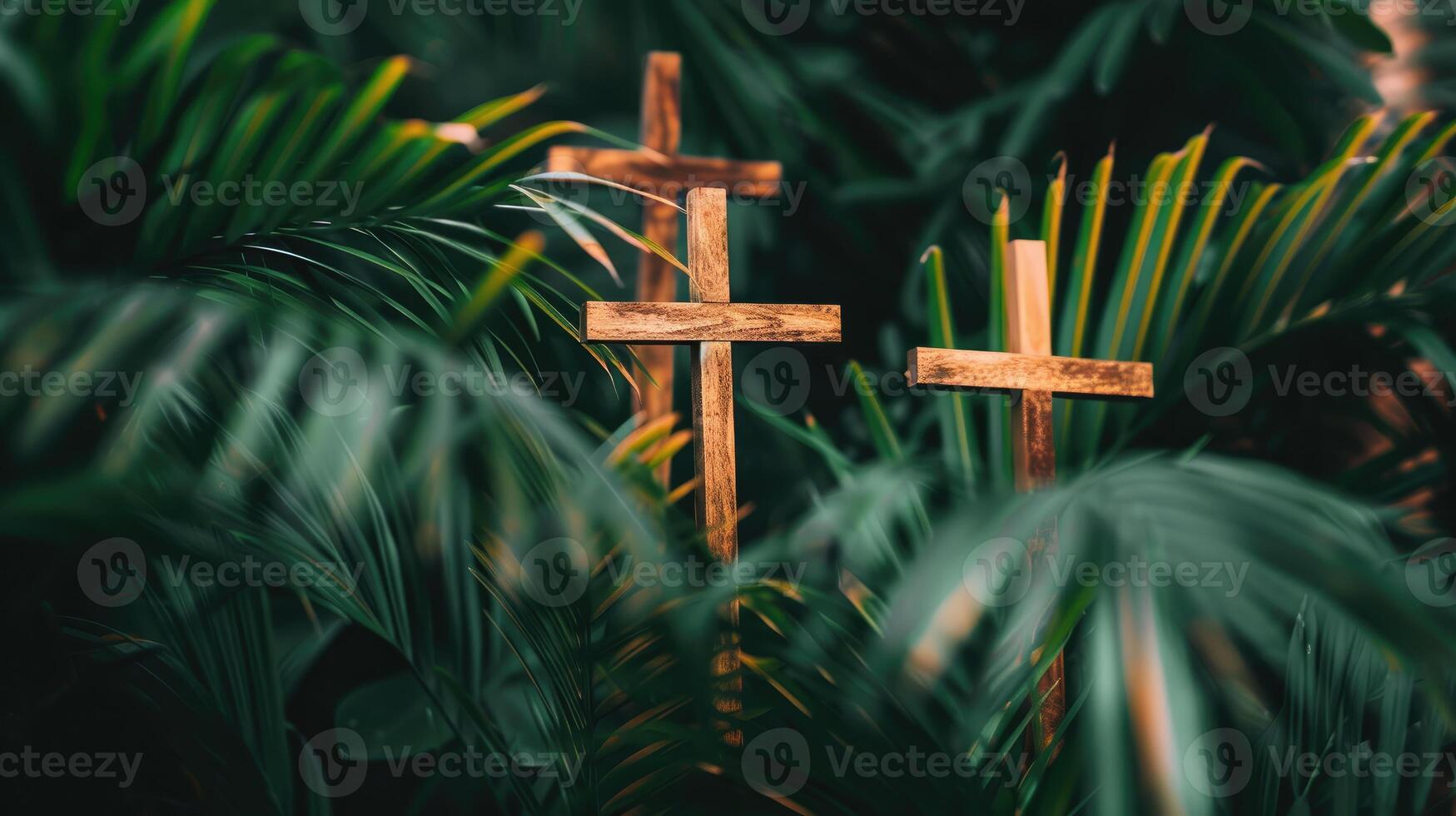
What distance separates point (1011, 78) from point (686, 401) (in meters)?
0.87

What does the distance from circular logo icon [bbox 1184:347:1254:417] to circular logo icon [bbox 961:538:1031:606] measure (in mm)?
481

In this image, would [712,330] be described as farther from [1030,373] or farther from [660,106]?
[660,106]

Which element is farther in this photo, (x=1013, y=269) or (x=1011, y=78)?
(x=1011, y=78)

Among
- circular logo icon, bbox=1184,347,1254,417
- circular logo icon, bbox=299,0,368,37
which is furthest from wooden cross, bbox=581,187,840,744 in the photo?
circular logo icon, bbox=299,0,368,37

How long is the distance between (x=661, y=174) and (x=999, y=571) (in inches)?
26.9

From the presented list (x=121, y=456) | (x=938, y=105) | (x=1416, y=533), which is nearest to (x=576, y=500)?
(x=121, y=456)

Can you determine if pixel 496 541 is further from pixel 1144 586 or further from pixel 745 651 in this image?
pixel 1144 586

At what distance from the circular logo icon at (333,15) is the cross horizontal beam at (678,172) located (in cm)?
65

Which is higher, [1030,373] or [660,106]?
[660,106]

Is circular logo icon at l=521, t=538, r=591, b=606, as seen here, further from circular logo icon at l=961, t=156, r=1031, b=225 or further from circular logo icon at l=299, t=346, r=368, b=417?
circular logo icon at l=961, t=156, r=1031, b=225

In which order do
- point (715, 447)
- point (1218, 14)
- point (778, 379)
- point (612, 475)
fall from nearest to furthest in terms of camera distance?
point (612, 475) < point (715, 447) < point (1218, 14) < point (778, 379)

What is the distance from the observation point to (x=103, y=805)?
958 mm

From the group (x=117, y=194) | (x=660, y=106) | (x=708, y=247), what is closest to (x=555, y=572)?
(x=708, y=247)

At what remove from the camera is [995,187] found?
6.02 feet
